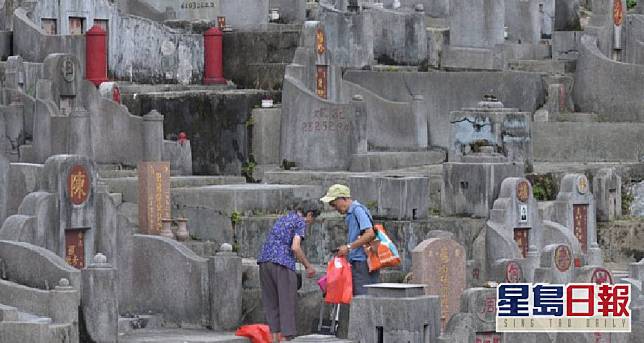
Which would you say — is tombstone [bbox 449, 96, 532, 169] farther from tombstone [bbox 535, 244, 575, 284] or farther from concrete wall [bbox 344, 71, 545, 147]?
tombstone [bbox 535, 244, 575, 284]

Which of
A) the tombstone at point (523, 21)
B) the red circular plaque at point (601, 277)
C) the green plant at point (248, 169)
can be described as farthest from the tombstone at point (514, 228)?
the tombstone at point (523, 21)

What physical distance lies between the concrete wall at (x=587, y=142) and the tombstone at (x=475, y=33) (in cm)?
339

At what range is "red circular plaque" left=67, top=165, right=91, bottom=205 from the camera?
2167 centimetres

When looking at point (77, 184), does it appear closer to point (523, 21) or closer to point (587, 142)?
point (587, 142)

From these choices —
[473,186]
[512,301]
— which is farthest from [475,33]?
[512,301]

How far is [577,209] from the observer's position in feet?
94.1


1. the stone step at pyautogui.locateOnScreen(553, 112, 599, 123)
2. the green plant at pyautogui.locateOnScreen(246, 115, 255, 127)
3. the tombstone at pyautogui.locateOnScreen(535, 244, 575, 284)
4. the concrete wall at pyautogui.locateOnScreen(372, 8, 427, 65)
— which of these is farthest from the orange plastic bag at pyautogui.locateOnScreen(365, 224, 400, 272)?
the concrete wall at pyautogui.locateOnScreen(372, 8, 427, 65)

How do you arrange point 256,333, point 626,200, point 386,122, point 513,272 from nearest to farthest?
point 256,333, point 513,272, point 626,200, point 386,122

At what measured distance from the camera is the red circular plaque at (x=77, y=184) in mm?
21672

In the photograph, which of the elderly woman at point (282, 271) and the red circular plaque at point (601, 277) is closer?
the elderly woman at point (282, 271)

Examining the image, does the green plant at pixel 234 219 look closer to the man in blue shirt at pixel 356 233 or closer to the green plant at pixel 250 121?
the green plant at pixel 250 121

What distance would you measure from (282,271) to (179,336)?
1993mm

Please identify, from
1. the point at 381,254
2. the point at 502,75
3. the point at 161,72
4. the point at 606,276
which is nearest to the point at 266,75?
the point at 161,72

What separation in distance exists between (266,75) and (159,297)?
11405 millimetres
